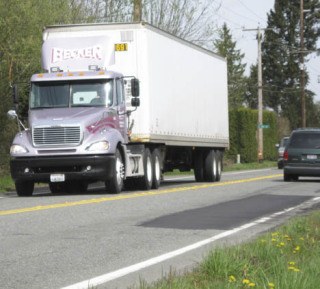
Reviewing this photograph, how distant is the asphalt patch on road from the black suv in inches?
341

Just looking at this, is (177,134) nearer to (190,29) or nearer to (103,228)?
(103,228)

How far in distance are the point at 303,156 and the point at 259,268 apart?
67.3 feet

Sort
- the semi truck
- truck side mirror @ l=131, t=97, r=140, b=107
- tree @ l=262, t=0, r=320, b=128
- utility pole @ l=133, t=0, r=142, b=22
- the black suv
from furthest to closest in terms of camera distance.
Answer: tree @ l=262, t=0, r=320, b=128, utility pole @ l=133, t=0, r=142, b=22, the black suv, truck side mirror @ l=131, t=97, r=140, b=107, the semi truck

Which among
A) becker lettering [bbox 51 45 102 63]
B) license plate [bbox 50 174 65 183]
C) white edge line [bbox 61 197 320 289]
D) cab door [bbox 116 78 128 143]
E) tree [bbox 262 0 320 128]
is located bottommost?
white edge line [bbox 61 197 320 289]

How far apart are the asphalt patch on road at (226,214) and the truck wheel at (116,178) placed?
286 cm

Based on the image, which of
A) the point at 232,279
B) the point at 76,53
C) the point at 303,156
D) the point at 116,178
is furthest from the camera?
the point at 303,156

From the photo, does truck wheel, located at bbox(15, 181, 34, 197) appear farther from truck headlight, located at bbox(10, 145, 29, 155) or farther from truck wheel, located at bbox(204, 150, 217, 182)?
truck wheel, located at bbox(204, 150, 217, 182)

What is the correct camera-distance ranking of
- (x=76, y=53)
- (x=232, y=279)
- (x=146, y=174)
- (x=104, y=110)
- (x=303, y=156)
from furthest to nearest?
(x=303, y=156)
(x=146, y=174)
(x=76, y=53)
(x=104, y=110)
(x=232, y=279)

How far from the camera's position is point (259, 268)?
8.30 meters

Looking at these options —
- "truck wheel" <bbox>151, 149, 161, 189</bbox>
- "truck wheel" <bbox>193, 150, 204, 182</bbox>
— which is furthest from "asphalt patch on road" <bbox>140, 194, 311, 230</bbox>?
"truck wheel" <bbox>193, 150, 204, 182</bbox>

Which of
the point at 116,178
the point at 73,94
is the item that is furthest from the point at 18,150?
the point at 116,178

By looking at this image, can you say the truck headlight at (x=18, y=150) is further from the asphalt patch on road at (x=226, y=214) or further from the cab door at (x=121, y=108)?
the asphalt patch on road at (x=226, y=214)

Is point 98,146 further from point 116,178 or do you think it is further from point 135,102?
point 135,102

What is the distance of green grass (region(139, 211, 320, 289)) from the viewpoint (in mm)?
7348
